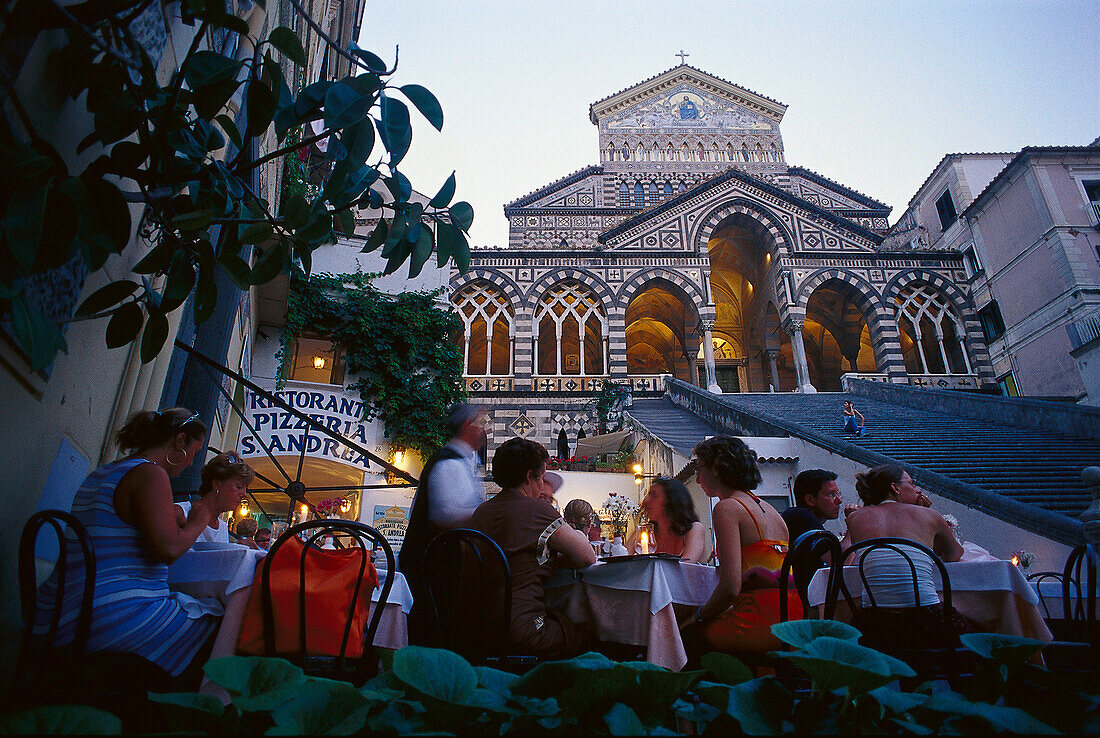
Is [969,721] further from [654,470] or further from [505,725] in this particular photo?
[654,470]

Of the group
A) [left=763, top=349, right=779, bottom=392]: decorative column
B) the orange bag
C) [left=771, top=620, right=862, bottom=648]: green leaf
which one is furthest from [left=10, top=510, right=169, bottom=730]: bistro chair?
[left=763, top=349, right=779, bottom=392]: decorative column

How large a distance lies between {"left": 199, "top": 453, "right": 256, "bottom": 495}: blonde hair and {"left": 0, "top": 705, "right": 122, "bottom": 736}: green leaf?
2.36m

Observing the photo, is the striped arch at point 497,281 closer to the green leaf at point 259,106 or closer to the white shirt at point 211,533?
the white shirt at point 211,533

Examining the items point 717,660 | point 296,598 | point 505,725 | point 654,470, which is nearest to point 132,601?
point 296,598

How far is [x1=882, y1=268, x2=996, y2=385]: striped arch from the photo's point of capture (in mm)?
20516

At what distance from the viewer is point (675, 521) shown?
145 inches

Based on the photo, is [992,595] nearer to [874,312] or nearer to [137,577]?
[137,577]

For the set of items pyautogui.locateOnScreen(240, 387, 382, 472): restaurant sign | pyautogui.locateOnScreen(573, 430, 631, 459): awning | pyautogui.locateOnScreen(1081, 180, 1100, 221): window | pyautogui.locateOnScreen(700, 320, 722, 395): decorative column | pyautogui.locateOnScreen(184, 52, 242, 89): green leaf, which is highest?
pyautogui.locateOnScreen(1081, 180, 1100, 221): window

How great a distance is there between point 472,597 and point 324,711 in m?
1.94

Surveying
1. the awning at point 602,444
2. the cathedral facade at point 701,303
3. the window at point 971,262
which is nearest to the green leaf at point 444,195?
the awning at point 602,444

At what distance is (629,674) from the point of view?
100cm

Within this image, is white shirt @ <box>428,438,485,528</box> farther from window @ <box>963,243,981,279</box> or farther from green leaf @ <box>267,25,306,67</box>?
window @ <box>963,243,981,279</box>

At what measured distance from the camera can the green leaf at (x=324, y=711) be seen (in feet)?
2.72

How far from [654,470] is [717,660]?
463 inches
